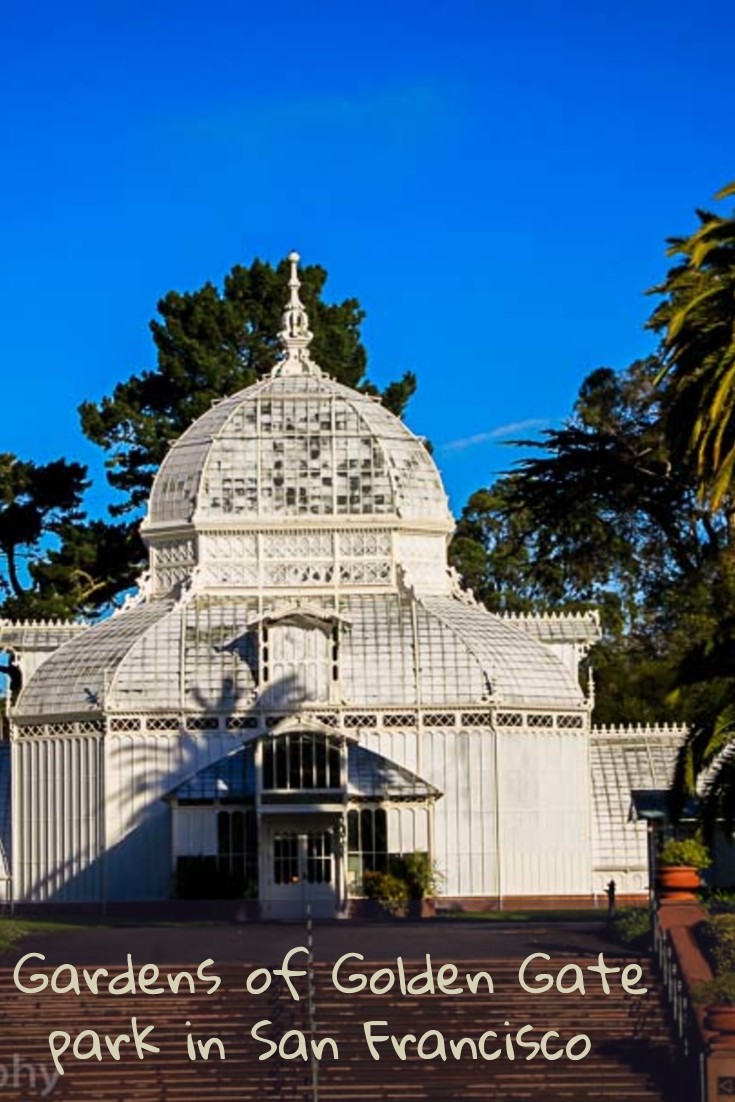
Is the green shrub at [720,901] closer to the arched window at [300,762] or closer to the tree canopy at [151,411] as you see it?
the arched window at [300,762]

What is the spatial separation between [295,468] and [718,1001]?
1279 inches

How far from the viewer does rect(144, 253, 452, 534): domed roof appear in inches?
2537

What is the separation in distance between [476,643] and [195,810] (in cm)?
788

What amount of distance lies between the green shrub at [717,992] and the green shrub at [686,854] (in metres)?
8.62

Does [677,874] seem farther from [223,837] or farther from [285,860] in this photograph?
[223,837]

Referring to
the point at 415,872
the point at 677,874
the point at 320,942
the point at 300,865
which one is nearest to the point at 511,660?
the point at 415,872

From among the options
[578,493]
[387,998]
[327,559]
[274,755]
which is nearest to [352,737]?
[274,755]

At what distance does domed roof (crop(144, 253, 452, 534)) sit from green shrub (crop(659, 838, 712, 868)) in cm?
1875

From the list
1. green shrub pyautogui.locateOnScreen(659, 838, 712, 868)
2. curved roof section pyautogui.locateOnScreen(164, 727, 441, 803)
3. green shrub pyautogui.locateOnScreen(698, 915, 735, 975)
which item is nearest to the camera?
green shrub pyautogui.locateOnScreen(698, 915, 735, 975)

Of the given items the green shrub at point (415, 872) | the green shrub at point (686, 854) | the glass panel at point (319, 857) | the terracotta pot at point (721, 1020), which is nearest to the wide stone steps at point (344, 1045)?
the terracotta pot at point (721, 1020)

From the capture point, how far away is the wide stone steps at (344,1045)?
3341 cm

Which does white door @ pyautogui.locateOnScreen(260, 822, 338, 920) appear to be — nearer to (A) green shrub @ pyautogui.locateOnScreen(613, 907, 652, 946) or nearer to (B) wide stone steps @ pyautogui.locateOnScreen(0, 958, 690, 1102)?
(A) green shrub @ pyautogui.locateOnScreen(613, 907, 652, 946)

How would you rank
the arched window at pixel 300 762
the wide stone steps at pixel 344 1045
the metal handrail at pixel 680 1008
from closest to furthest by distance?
1. the metal handrail at pixel 680 1008
2. the wide stone steps at pixel 344 1045
3. the arched window at pixel 300 762

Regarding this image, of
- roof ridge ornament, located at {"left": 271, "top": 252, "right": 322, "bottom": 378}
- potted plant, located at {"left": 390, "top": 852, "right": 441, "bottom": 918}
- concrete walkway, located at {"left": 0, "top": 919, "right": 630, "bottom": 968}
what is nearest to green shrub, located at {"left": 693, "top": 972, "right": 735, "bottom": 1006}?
concrete walkway, located at {"left": 0, "top": 919, "right": 630, "bottom": 968}
